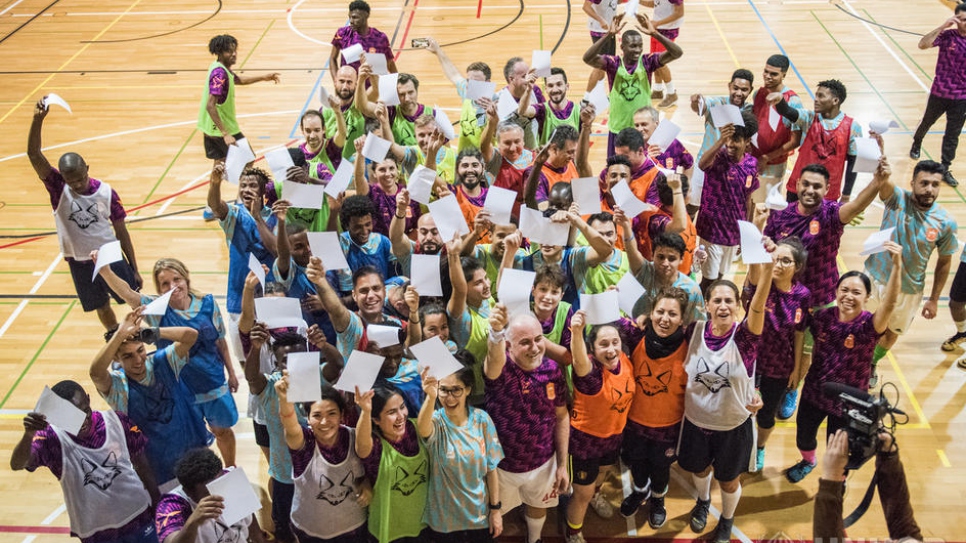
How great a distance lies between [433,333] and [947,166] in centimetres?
761

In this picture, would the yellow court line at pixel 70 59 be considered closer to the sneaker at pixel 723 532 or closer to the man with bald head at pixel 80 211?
the man with bald head at pixel 80 211

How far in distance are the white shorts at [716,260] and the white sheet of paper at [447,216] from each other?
101 inches

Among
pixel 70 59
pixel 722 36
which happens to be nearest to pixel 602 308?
pixel 722 36

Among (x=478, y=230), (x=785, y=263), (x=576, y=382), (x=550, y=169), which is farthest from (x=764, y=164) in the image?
(x=576, y=382)

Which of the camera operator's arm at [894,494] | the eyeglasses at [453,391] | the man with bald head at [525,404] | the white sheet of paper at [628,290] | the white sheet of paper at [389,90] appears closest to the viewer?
the camera operator's arm at [894,494]

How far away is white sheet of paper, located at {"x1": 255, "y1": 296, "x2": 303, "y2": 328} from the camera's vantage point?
15.3 feet

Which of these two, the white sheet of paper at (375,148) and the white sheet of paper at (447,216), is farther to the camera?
the white sheet of paper at (375,148)

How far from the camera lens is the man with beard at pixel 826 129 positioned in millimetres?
7480

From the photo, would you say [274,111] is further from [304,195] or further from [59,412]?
[59,412]

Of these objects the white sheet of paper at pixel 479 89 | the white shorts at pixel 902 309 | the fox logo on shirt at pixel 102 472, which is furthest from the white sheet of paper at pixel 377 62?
the white shorts at pixel 902 309

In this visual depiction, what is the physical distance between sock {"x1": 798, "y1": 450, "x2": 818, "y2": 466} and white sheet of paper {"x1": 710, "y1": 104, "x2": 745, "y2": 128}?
8.57ft

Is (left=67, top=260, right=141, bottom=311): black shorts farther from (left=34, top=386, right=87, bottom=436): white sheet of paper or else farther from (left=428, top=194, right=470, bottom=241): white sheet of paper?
(left=428, top=194, right=470, bottom=241): white sheet of paper

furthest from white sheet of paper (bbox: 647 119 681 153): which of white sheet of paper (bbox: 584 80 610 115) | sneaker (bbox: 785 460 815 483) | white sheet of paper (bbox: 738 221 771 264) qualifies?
sneaker (bbox: 785 460 815 483)

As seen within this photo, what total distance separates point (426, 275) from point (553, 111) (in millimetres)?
3590
